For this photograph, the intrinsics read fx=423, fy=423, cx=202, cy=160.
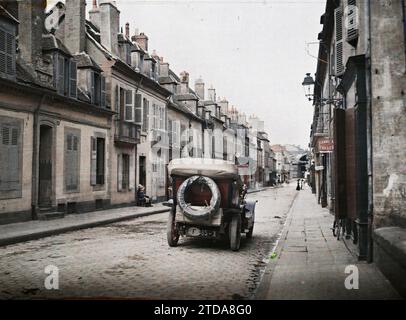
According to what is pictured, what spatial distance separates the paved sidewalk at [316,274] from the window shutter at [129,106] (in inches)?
583

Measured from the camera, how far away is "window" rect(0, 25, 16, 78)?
14812mm

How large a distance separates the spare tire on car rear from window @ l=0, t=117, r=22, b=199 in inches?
306

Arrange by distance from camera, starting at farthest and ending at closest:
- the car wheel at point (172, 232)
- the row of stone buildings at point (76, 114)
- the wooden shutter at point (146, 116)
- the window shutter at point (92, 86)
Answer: the wooden shutter at point (146, 116)
the window shutter at point (92, 86)
the row of stone buildings at point (76, 114)
the car wheel at point (172, 232)

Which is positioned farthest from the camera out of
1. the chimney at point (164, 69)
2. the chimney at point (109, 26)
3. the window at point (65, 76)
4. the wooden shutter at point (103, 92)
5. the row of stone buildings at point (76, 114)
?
the chimney at point (164, 69)

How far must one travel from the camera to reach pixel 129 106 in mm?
24312

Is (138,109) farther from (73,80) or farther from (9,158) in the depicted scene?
(9,158)

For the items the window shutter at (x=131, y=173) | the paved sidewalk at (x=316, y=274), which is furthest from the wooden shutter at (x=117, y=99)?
the paved sidewalk at (x=316, y=274)

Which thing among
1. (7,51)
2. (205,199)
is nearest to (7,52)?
(7,51)

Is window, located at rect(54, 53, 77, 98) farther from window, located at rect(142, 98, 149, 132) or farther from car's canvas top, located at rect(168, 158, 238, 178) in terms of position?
car's canvas top, located at rect(168, 158, 238, 178)

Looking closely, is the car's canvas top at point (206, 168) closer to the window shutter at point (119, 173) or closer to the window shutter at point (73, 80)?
the window shutter at point (73, 80)

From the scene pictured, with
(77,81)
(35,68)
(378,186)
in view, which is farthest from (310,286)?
(77,81)

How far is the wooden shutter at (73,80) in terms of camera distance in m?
18.9

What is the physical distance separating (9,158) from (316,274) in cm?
1182

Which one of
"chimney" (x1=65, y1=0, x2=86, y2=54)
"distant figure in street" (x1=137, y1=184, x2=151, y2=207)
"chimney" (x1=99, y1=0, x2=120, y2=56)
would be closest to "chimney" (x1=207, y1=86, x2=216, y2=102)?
"chimney" (x1=99, y1=0, x2=120, y2=56)
